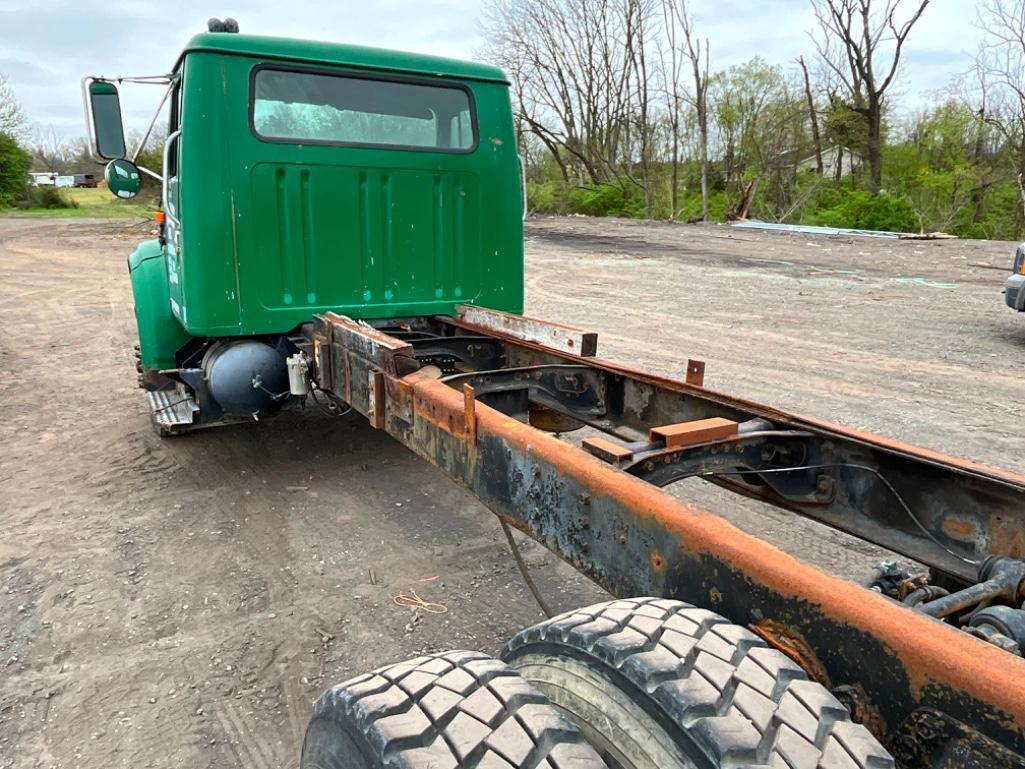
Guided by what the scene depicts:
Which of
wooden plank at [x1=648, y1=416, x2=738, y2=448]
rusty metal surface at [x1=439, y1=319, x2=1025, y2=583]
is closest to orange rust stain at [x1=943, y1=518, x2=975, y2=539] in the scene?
rusty metal surface at [x1=439, y1=319, x2=1025, y2=583]

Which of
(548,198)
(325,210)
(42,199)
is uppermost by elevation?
(42,199)

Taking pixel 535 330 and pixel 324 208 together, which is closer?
pixel 535 330

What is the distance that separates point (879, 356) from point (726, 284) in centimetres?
550

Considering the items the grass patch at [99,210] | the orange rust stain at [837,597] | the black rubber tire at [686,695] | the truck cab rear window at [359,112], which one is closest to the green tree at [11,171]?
the grass patch at [99,210]

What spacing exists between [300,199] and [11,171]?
42765 millimetres

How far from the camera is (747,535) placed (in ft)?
5.35

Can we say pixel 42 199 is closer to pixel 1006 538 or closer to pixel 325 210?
pixel 325 210

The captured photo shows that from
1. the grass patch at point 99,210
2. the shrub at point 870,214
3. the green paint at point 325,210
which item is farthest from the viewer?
the grass patch at point 99,210

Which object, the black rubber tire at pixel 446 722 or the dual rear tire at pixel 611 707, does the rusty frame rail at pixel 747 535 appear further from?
the black rubber tire at pixel 446 722

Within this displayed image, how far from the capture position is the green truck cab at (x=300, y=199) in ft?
13.1

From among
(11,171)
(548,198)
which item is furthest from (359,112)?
(11,171)

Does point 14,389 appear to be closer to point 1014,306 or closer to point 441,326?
point 441,326

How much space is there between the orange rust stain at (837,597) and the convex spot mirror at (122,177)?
3.59 metres

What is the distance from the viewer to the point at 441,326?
15.7 ft
